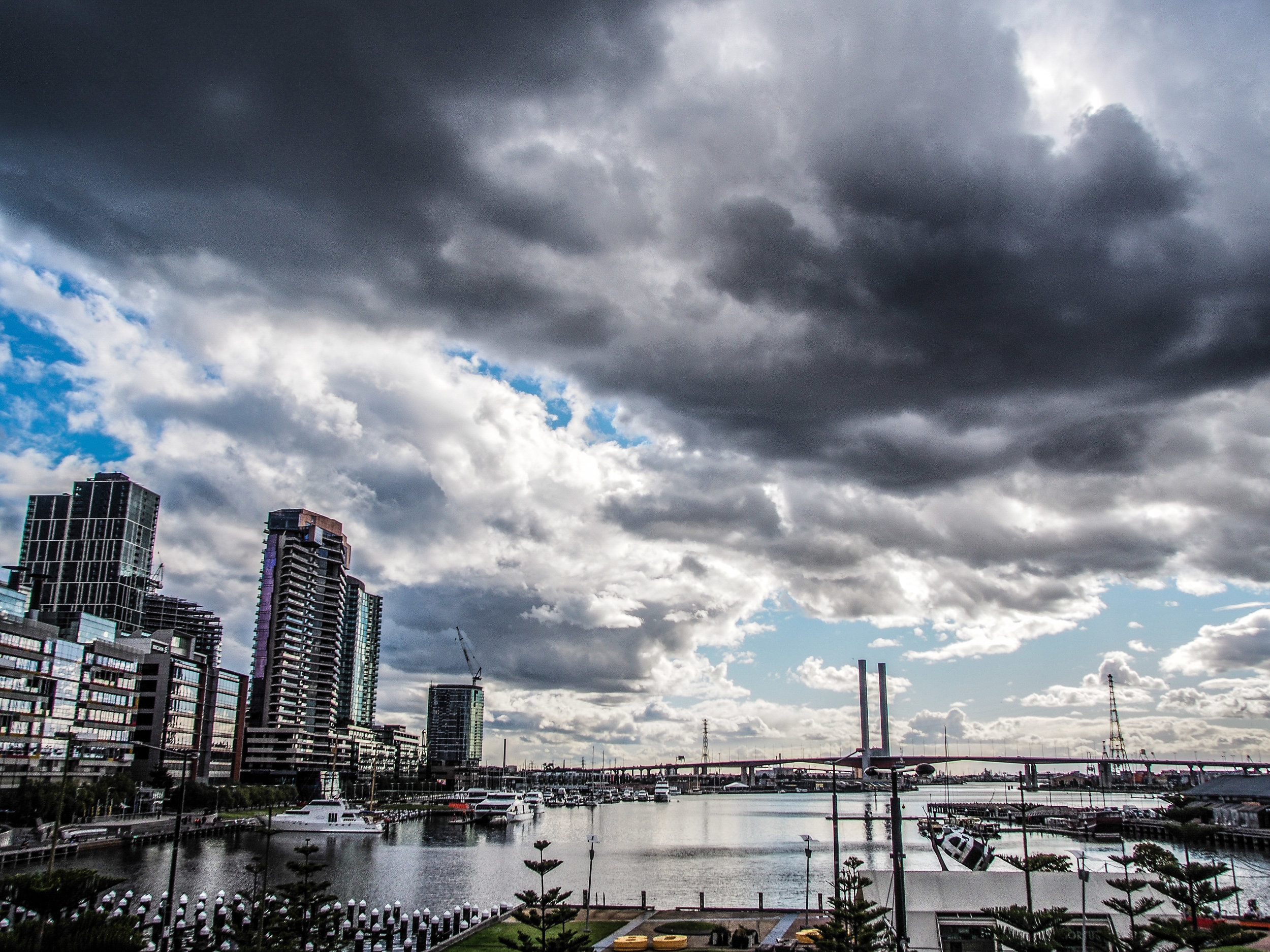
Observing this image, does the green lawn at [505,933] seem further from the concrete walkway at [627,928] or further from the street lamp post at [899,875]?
the street lamp post at [899,875]

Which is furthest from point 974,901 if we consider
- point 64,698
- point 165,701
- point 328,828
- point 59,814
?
point 165,701

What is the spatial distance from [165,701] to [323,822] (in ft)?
149

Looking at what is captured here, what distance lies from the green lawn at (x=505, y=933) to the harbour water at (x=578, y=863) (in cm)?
1434

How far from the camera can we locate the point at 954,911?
146 ft

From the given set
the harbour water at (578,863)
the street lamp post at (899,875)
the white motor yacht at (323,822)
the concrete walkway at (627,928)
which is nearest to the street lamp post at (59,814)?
the harbour water at (578,863)

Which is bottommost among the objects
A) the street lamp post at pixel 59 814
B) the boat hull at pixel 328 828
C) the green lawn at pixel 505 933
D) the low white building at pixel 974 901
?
the boat hull at pixel 328 828

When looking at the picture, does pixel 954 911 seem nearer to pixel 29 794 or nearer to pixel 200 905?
pixel 200 905

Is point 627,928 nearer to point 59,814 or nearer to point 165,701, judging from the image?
point 59,814

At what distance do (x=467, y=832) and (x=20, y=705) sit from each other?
265 ft

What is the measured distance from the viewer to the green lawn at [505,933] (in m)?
52.5

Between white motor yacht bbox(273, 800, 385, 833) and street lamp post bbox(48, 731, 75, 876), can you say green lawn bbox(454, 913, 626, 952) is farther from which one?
white motor yacht bbox(273, 800, 385, 833)

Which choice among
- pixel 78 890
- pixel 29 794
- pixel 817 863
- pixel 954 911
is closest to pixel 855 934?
pixel 954 911

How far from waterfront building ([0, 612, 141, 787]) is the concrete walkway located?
295 ft

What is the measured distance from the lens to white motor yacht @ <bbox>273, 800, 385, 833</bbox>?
160 metres
